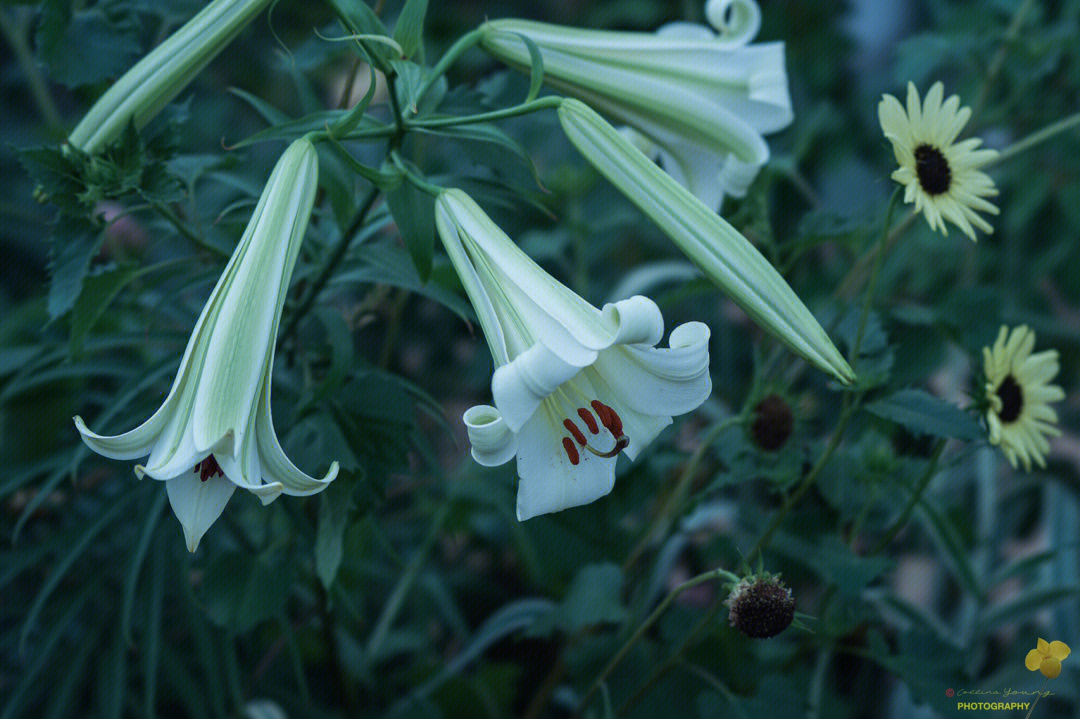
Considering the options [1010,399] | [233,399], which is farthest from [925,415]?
[233,399]

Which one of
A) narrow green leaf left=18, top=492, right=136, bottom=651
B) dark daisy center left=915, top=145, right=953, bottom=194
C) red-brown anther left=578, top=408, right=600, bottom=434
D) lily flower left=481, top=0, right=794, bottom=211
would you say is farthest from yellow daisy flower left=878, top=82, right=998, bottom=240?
narrow green leaf left=18, top=492, right=136, bottom=651

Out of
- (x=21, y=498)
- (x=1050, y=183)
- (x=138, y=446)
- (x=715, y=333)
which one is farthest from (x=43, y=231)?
(x=1050, y=183)

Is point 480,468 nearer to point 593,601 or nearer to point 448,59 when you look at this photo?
point 593,601

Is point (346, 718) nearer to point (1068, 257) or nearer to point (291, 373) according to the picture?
point (291, 373)

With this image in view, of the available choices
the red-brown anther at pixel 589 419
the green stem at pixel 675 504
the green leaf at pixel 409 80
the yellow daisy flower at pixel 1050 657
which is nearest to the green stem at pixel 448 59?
the green leaf at pixel 409 80

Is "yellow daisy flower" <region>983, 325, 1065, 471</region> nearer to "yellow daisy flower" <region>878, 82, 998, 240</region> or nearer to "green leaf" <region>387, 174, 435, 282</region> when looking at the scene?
"yellow daisy flower" <region>878, 82, 998, 240</region>
